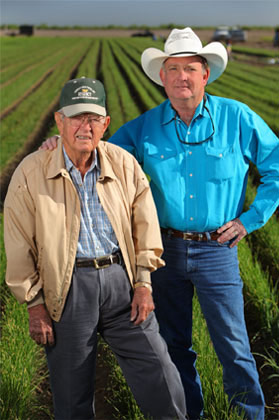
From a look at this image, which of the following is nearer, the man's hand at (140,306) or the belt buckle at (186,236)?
the man's hand at (140,306)

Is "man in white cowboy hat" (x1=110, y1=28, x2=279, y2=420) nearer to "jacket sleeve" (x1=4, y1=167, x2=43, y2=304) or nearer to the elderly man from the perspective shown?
the elderly man

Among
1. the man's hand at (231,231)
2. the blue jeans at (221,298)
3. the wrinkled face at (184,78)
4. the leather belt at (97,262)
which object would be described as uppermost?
the wrinkled face at (184,78)

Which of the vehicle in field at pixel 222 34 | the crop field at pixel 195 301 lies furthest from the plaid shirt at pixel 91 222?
the vehicle in field at pixel 222 34

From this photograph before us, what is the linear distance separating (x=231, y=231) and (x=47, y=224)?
3.02 feet

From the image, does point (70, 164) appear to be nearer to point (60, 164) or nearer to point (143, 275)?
point (60, 164)

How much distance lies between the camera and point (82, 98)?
195 cm

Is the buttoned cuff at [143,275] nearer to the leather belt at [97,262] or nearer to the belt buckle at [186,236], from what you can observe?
the leather belt at [97,262]

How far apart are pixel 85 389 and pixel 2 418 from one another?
69 centimetres

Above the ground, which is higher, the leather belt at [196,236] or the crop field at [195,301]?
the leather belt at [196,236]

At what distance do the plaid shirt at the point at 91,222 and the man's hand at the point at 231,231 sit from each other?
0.63 meters

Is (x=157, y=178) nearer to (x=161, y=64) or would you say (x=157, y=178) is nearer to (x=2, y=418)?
(x=161, y=64)

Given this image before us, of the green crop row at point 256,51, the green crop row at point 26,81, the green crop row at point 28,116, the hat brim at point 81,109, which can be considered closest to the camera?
the hat brim at point 81,109

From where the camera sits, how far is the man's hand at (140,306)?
6.72ft

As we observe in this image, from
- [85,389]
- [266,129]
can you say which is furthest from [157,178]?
[85,389]
